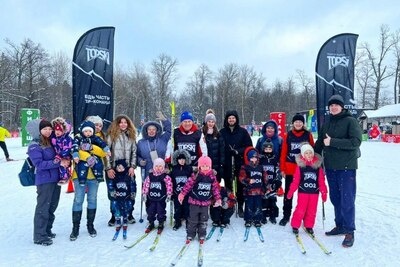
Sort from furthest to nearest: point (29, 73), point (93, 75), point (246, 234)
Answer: point (29, 73) → point (93, 75) → point (246, 234)

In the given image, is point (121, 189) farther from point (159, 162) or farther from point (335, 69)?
point (335, 69)

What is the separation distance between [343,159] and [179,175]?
241 centimetres

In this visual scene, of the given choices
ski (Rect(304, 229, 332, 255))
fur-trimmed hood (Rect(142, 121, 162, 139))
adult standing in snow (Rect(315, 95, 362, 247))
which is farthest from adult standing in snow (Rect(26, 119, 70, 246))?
adult standing in snow (Rect(315, 95, 362, 247))

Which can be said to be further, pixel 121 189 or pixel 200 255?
pixel 121 189

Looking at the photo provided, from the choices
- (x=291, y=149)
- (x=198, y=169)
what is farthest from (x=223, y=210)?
(x=291, y=149)

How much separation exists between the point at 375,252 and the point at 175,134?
3.33m

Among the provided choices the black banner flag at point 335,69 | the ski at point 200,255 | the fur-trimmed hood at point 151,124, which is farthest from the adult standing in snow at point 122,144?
the black banner flag at point 335,69

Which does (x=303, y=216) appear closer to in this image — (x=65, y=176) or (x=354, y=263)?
(x=354, y=263)

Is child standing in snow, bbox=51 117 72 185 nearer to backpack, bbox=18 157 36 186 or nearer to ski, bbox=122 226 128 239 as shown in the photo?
backpack, bbox=18 157 36 186

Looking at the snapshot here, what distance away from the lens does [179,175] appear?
495cm

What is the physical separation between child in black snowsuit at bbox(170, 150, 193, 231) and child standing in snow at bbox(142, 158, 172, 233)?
0.18 m

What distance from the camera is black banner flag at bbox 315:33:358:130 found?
7.83m

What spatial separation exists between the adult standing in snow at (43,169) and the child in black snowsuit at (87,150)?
19cm

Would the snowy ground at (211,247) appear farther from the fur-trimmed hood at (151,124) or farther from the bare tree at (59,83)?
the bare tree at (59,83)
